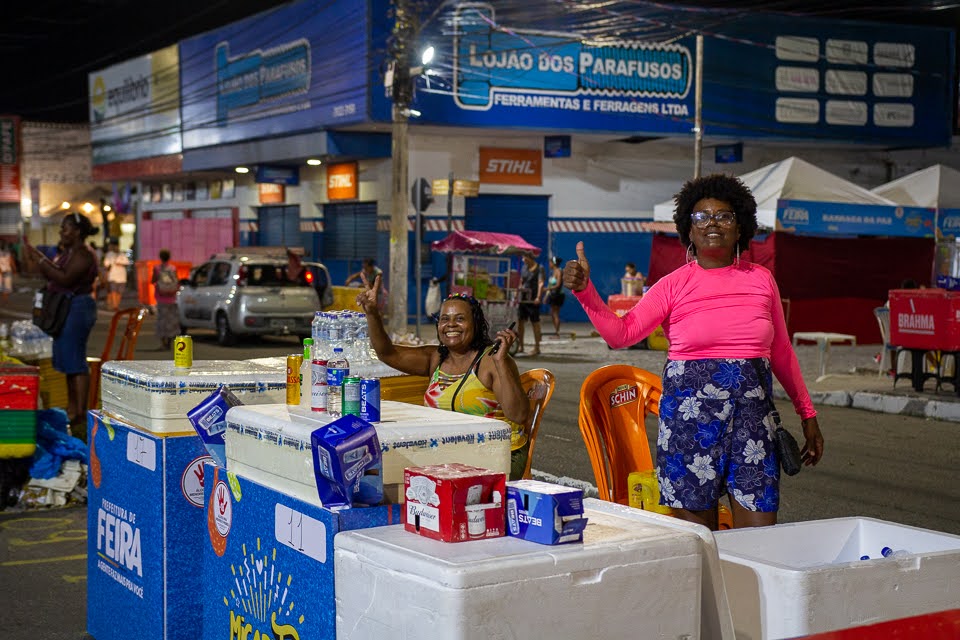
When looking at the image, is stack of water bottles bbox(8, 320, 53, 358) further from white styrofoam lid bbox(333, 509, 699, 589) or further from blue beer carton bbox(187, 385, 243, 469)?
white styrofoam lid bbox(333, 509, 699, 589)

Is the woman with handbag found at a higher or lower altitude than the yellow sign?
lower

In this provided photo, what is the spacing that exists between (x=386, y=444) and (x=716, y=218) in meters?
1.83

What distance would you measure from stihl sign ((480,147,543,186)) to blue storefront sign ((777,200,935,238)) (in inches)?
384

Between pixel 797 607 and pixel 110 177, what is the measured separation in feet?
154

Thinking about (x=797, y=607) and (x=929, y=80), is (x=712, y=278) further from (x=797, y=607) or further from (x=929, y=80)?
(x=929, y=80)

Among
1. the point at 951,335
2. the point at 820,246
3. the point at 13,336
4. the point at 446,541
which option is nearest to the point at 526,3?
the point at 820,246

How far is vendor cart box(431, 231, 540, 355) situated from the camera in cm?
2047

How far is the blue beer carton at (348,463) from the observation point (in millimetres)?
3004

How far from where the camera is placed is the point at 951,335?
14008 mm

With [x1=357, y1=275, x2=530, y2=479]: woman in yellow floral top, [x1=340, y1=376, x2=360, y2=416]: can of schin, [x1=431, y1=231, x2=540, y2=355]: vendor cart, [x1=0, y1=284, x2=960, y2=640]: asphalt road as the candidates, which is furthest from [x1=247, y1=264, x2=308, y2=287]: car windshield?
[x1=340, y1=376, x2=360, y2=416]: can of schin

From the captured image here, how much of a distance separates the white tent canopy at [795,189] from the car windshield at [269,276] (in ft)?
22.8

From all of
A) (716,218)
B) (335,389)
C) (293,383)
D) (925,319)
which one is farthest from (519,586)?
(925,319)

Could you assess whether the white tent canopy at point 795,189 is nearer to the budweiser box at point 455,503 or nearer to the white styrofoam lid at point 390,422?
the white styrofoam lid at point 390,422

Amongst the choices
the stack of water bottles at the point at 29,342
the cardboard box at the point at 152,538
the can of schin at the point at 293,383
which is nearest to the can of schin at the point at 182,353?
the cardboard box at the point at 152,538
